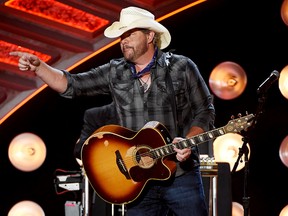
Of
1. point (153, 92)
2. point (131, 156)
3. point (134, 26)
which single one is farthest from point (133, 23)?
point (131, 156)

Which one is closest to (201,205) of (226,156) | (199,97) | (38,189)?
(199,97)

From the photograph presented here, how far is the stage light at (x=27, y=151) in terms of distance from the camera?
6.88 m

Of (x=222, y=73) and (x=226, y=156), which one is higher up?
(x=222, y=73)

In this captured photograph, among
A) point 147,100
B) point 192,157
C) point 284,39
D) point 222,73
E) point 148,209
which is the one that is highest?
point 284,39

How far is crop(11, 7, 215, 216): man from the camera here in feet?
12.1

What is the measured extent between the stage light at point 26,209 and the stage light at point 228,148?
2204mm

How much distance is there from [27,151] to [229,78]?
2342 millimetres

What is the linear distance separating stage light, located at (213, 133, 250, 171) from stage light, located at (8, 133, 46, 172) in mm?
1983

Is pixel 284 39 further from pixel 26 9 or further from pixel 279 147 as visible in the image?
pixel 26 9

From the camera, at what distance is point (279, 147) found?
6.87 metres

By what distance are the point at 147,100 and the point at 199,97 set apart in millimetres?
317

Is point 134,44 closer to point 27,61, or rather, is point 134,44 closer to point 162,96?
point 162,96

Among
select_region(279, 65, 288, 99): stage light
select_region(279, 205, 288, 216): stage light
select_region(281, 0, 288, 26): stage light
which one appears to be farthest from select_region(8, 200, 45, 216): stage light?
select_region(281, 0, 288, 26): stage light

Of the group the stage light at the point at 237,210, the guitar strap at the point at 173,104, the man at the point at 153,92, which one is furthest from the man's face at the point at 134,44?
the stage light at the point at 237,210
